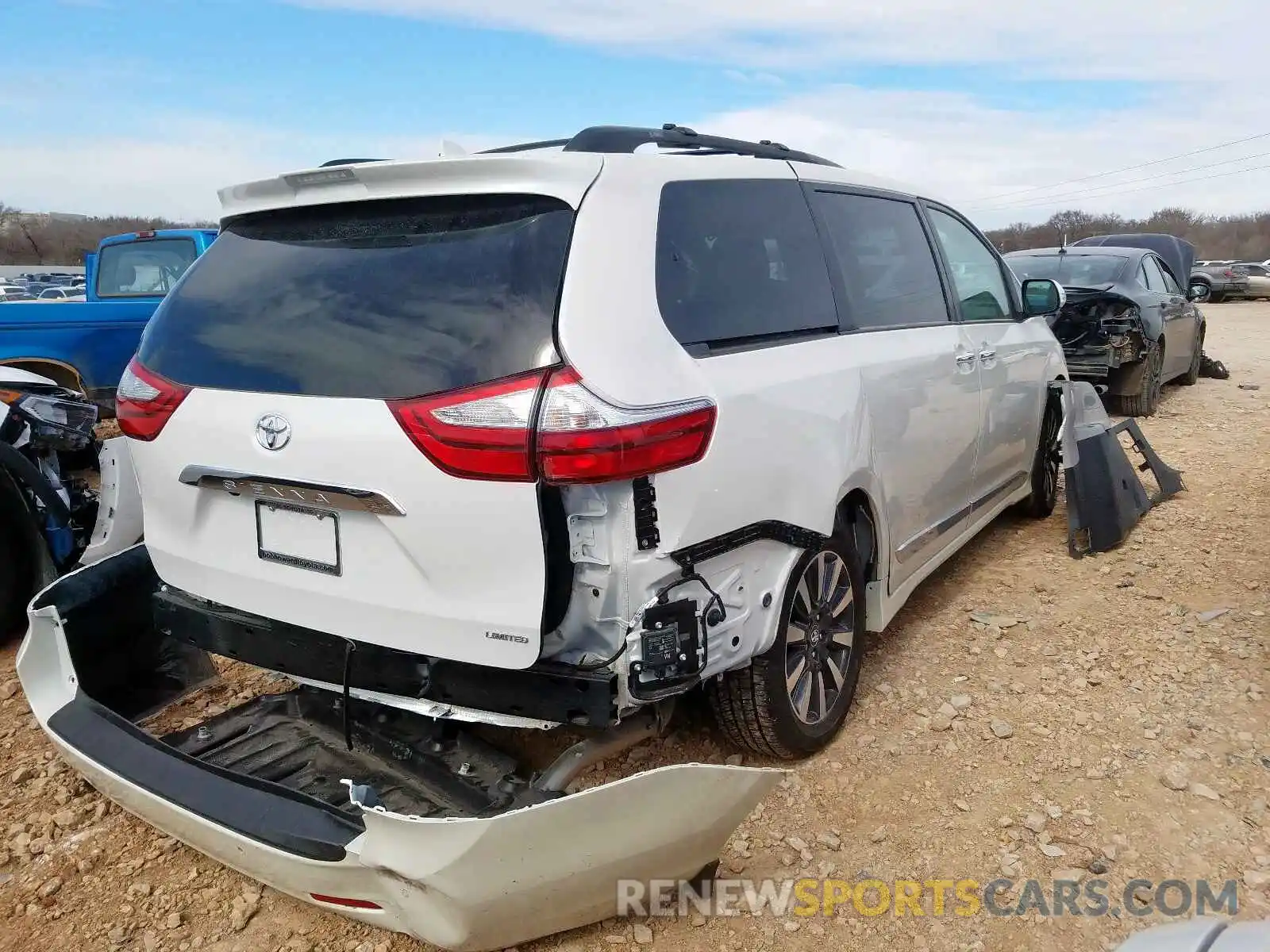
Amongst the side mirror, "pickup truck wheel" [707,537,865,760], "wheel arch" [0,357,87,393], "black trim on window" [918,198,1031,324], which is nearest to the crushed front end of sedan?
"pickup truck wheel" [707,537,865,760]

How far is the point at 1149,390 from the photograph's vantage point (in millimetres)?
9328

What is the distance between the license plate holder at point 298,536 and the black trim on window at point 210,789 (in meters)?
0.53

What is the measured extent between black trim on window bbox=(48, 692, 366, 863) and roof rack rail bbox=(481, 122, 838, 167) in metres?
1.70

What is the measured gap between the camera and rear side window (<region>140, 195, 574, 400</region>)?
2.07m

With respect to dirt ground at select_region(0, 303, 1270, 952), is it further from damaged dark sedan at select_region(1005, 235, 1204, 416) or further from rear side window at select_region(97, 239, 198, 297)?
damaged dark sedan at select_region(1005, 235, 1204, 416)

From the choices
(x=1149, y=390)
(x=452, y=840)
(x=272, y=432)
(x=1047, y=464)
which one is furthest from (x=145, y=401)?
(x=1149, y=390)

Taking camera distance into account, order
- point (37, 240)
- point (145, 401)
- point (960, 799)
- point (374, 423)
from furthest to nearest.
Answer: point (37, 240)
point (960, 799)
point (145, 401)
point (374, 423)

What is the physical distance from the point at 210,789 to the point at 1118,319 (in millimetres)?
9163

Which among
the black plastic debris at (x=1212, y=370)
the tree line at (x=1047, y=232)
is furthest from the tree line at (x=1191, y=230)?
the black plastic debris at (x=1212, y=370)

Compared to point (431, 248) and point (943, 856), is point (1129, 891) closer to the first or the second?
point (943, 856)

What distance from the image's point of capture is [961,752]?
3.15m

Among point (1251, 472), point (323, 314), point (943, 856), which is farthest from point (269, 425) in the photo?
point (1251, 472)

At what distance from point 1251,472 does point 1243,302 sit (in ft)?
82.7

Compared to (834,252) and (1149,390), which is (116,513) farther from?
(1149,390)
